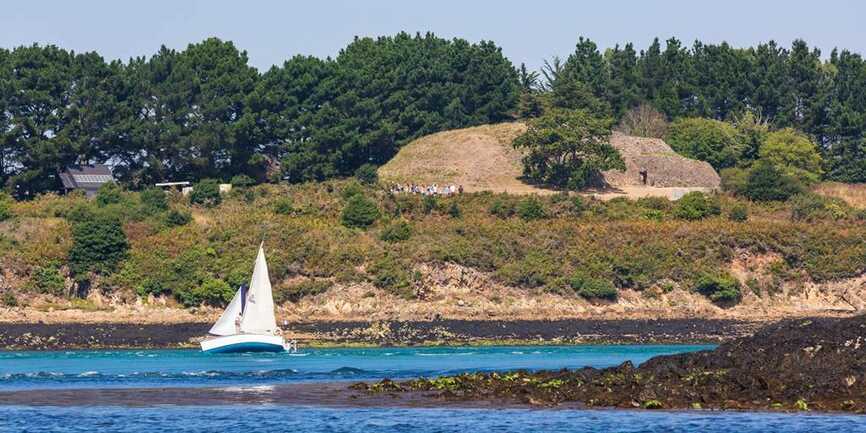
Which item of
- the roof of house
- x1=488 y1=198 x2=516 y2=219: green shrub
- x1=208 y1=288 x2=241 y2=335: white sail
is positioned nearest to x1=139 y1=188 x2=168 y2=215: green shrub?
the roof of house

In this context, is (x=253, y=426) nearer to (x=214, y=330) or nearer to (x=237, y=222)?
(x=214, y=330)

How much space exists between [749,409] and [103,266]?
56.7 metres

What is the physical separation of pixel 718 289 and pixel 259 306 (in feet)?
99.4

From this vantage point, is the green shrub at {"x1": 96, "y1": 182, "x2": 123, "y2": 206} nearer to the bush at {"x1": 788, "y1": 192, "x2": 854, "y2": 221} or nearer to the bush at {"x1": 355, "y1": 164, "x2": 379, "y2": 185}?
the bush at {"x1": 355, "y1": 164, "x2": 379, "y2": 185}

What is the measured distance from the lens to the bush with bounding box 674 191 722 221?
370ft

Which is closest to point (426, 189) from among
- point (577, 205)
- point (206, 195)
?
point (577, 205)

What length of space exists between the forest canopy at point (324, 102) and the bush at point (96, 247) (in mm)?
19179

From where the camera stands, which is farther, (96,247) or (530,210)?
(530,210)

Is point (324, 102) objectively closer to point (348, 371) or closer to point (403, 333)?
point (403, 333)

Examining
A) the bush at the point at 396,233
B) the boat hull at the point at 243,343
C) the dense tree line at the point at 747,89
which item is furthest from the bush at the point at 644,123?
the boat hull at the point at 243,343

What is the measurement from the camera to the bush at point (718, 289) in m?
98.2

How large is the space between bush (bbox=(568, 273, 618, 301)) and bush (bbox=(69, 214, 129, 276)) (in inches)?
1016

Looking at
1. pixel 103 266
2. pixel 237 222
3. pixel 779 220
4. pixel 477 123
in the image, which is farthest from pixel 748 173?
pixel 103 266

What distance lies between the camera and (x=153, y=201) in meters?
111
